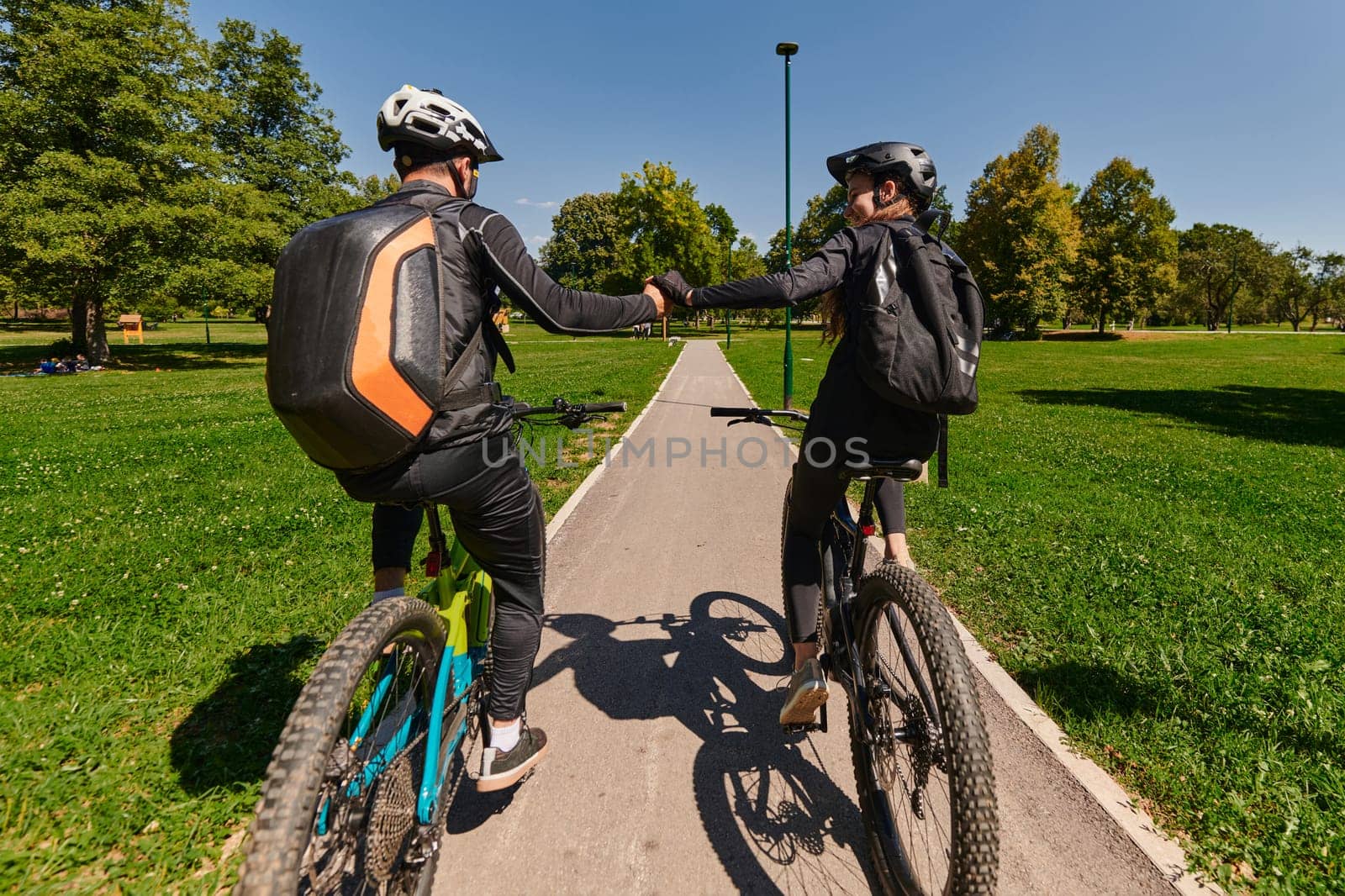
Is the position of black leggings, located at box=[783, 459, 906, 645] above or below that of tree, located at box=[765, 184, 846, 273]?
below

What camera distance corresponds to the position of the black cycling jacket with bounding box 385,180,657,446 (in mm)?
1827

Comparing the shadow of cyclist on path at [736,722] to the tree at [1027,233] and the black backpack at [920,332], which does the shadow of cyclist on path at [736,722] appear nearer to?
the black backpack at [920,332]

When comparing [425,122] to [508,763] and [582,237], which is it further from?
[582,237]

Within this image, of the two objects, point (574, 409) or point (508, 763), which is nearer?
point (508, 763)

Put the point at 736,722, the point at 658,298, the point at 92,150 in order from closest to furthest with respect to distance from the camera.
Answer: the point at 658,298 < the point at 736,722 < the point at 92,150

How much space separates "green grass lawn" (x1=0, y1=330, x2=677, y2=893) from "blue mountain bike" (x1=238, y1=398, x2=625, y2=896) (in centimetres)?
80

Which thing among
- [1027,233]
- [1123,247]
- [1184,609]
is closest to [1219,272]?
[1123,247]

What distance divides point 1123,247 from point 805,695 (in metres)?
63.4

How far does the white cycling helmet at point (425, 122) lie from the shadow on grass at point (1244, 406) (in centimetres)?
1445

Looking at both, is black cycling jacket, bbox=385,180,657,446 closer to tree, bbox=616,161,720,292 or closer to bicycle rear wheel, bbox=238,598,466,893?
bicycle rear wheel, bbox=238,598,466,893

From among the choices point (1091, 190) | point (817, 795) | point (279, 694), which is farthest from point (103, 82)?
point (1091, 190)

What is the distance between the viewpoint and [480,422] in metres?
1.94

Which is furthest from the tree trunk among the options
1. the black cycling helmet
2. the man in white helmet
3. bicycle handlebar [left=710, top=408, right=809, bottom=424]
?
the black cycling helmet

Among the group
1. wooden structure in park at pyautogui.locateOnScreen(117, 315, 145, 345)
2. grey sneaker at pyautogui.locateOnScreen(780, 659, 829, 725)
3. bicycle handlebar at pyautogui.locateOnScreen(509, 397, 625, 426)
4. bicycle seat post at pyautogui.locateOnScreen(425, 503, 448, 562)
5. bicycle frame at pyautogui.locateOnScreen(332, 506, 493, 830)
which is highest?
wooden structure in park at pyautogui.locateOnScreen(117, 315, 145, 345)
